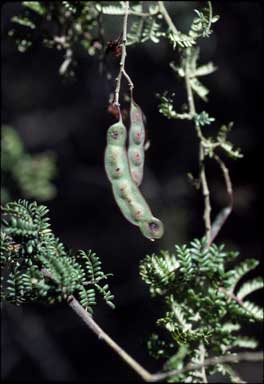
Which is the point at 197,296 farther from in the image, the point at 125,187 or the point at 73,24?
the point at 73,24

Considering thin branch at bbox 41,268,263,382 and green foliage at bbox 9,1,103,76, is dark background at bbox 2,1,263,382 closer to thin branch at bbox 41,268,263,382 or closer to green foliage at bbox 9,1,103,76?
green foliage at bbox 9,1,103,76

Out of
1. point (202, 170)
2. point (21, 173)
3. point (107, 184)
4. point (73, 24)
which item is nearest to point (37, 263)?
point (202, 170)

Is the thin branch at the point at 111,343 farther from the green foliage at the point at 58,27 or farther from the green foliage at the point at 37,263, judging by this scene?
the green foliage at the point at 58,27

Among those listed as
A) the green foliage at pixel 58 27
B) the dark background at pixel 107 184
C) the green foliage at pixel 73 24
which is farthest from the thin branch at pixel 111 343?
the dark background at pixel 107 184

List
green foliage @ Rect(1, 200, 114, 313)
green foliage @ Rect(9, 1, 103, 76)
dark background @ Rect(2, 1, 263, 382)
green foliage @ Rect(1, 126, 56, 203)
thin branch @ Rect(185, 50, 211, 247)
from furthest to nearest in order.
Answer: dark background @ Rect(2, 1, 263, 382)
green foliage @ Rect(1, 126, 56, 203)
green foliage @ Rect(9, 1, 103, 76)
thin branch @ Rect(185, 50, 211, 247)
green foliage @ Rect(1, 200, 114, 313)

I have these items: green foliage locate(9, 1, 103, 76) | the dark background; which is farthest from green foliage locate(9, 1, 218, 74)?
the dark background
